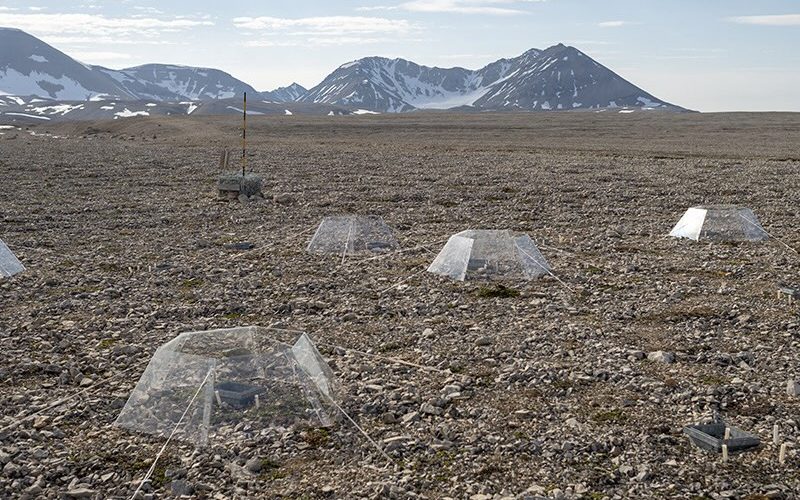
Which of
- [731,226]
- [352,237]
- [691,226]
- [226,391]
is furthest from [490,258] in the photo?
[226,391]

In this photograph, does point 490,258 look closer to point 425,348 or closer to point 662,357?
point 425,348

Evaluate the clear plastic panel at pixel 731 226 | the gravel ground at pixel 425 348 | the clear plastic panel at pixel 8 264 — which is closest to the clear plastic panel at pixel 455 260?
the gravel ground at pixel 425 348

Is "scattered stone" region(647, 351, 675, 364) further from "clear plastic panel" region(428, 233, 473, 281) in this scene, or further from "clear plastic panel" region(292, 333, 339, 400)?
"clear plastic panel" region(428, 233, 473, 281)

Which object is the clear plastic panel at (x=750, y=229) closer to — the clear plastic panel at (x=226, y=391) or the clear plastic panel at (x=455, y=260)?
the clear plastic panel at (x=455, y=260)

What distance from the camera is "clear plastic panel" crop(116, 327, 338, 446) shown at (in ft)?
28.3

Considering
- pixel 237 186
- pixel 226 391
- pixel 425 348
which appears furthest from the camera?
pixel 237 186

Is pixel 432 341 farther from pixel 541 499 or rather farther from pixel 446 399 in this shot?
pixel 541 499

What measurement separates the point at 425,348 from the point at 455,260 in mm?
4771

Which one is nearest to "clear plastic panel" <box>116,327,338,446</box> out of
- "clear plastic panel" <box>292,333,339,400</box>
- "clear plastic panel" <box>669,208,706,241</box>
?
"clear plastic panel" <box>292,333,339,400</box>

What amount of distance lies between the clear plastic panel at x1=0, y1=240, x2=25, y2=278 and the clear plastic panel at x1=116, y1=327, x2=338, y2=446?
25.5ft

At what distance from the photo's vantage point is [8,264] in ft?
52.0

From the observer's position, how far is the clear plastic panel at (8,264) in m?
15.6

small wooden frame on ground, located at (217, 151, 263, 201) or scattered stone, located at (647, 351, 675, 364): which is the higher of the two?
scattered stone, located at (647, 351, 675, 364)

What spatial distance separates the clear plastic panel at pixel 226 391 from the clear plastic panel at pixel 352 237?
8900mm
